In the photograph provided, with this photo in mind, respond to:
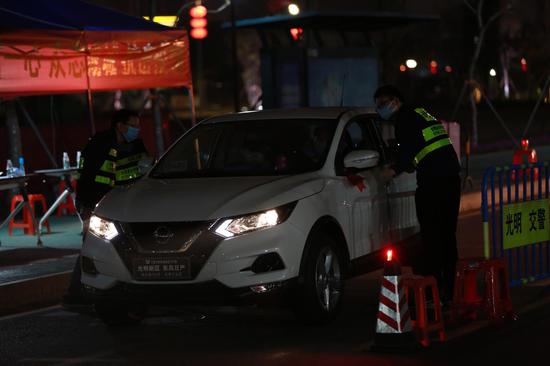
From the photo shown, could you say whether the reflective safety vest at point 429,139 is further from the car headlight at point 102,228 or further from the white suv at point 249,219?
the car headlight at point 102,228

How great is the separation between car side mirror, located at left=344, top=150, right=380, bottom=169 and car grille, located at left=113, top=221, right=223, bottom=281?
1.49m

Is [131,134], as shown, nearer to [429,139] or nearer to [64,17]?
[429,139]

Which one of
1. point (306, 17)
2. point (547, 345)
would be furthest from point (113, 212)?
point (306, 17)

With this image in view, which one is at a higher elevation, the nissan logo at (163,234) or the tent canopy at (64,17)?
the tent canopy at (64,17)

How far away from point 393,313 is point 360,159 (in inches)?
72.6

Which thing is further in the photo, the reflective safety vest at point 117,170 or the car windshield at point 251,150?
the reflective safety vest at point 117,170

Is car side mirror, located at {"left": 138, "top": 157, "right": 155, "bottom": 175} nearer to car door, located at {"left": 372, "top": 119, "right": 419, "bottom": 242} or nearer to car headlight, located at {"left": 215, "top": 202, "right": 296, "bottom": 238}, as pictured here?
car headlight, located at {"left": 215, "top": 202, "right": 296, "bottom": 238}

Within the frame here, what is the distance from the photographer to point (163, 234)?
891 centimetres

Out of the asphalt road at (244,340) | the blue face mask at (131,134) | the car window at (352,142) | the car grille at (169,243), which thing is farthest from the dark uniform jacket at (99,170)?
the car window at (352,142)

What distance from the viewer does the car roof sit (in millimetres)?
10453

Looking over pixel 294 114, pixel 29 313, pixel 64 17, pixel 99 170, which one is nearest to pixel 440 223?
pixel 294 114

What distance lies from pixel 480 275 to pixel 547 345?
350 centimetres

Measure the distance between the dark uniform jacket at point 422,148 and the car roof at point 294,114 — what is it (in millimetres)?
673

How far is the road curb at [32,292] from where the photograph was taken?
11156 millimetres
